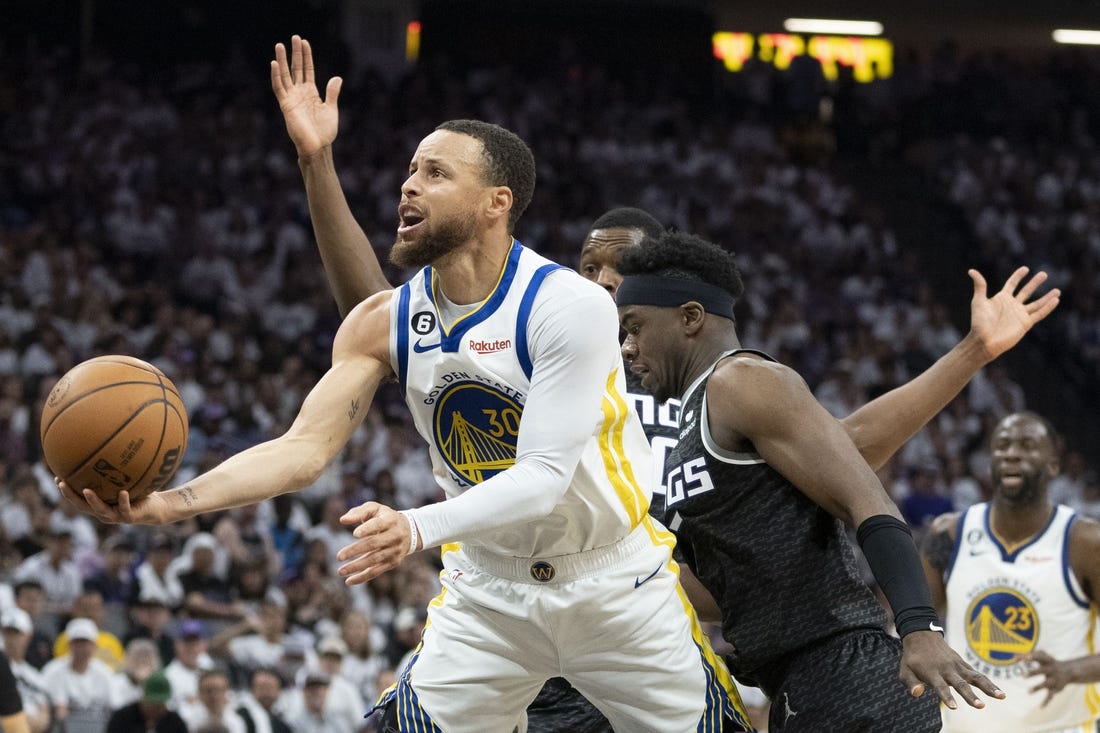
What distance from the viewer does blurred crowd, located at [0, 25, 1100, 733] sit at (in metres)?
9.49

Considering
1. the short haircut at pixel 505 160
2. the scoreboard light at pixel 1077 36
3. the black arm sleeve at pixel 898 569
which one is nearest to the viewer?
the black arm sleeve at pixel 898 569

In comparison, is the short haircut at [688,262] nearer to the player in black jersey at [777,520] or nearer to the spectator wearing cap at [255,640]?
the player in black jersey at [777,520]

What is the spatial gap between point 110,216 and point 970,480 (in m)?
8.72

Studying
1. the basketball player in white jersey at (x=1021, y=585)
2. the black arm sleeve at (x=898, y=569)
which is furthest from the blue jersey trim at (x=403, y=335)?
the basketball player in white jersey at (x=1021, y=585)

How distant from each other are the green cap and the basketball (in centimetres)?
524

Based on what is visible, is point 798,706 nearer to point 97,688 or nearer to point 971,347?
point 971,347

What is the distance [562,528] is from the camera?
3.80 m

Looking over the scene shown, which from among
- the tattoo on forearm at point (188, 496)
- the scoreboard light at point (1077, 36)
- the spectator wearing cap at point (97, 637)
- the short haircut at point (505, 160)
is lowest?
the spectator wearing cap at point (97, 637)

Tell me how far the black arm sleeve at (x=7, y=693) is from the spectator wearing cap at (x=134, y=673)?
3.47m

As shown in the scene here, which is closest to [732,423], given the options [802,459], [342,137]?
[802,459]

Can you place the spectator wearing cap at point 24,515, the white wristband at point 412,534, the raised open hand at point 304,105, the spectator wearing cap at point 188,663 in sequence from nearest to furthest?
the white wristband at point 412,534 → the raised open hand at point 304,105 → the spectator wearing cap at point 188,663 → the spectator wearing cap at point 24,515

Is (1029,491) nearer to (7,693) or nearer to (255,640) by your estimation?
(7,693)

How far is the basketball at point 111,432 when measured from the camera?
3.26 meters

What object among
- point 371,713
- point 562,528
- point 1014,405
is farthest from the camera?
point 1014,405
